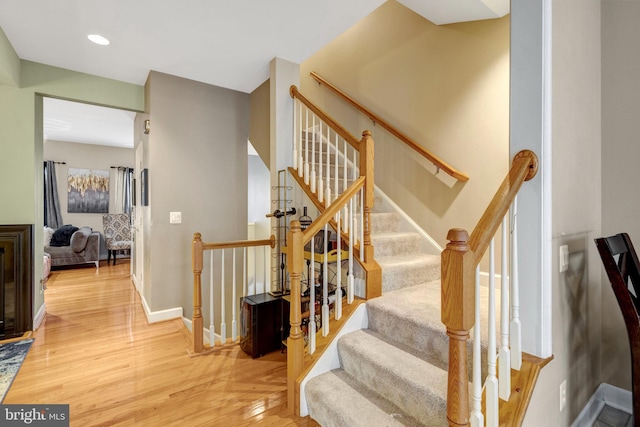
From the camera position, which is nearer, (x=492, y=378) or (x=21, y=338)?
(x=492, y=378)

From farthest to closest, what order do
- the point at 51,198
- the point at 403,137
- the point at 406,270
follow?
the point at 51,198
the point at 403,137
the point at 406,270

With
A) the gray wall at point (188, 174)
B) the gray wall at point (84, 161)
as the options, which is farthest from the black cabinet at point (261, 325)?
the gray wall at point (84, 161)

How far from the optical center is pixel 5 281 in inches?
113

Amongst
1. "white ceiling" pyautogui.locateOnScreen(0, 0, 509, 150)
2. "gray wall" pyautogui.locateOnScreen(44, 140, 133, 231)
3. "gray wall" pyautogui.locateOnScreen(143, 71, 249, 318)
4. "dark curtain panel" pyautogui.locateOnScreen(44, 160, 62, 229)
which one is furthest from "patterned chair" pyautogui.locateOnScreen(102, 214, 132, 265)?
"white ceiling" pyautogui.locateOnScreen(0, 0, 509, 150)

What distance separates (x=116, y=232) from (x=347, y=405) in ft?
23.6

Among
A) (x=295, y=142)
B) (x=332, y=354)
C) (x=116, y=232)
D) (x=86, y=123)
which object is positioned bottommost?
(x=332, y=354)

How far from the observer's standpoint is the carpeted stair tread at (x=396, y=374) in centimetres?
148

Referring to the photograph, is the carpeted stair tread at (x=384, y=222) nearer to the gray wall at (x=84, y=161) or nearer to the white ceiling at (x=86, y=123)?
the white ceiling at (x=86, y=123)

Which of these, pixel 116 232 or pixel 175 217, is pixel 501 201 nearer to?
pixel 175 217

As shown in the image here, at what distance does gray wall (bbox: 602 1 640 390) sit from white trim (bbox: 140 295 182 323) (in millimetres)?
3780

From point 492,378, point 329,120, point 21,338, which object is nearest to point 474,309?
point 492,378

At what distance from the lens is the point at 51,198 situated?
6.81 meters

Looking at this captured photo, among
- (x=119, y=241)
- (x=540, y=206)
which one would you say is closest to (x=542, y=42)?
(x=540, y=206)

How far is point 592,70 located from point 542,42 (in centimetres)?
89
